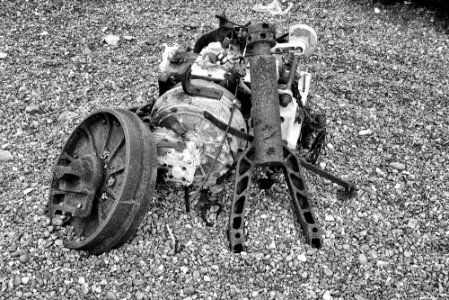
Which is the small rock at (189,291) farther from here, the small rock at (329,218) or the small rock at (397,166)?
the small rock at (397,166)

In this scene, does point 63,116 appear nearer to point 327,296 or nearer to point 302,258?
point 302,258

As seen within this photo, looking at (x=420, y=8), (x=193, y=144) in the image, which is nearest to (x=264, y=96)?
(x=193, y=144)

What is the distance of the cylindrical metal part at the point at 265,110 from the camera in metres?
3.31

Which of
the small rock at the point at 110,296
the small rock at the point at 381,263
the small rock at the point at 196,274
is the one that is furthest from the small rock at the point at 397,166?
the small rock at the point at 110,296

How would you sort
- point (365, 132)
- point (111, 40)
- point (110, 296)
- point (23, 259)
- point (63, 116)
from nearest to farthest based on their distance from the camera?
point (110, 296), point (23, 259), point (365, 132), point (63, 116), point (111, 40)

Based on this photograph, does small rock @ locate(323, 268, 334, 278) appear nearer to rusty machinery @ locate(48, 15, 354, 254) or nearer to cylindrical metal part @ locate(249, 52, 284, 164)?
rusty machinery @ locate(48, 15, 354, 254)

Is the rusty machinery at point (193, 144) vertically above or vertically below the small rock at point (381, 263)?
above

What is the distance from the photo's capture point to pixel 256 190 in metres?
3.69

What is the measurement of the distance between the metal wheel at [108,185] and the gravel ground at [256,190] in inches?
7.1

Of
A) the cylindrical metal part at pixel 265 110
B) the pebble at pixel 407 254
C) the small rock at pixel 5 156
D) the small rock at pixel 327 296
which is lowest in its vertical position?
the small rock at pixel 327 296

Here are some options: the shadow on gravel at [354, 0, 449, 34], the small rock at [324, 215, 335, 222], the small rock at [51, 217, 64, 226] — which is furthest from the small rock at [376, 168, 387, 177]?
the shadow on gravel at [354, 0, 449, 34]

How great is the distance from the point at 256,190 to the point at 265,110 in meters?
0.63

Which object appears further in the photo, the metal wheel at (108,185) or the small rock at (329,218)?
the small rock at (329,218)

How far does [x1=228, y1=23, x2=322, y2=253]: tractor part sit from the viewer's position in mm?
3312
